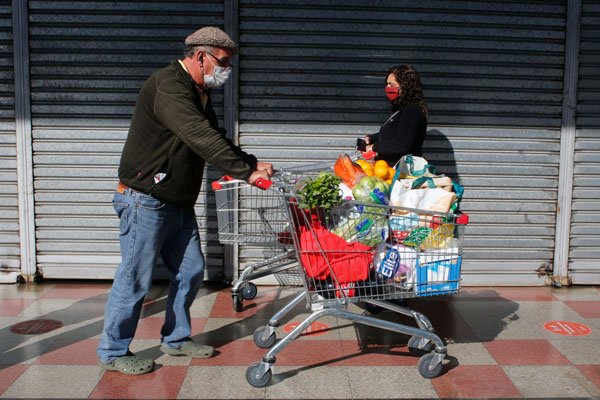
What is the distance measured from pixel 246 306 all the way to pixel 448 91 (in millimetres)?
2734

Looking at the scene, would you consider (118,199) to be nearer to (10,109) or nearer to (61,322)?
(61,322)

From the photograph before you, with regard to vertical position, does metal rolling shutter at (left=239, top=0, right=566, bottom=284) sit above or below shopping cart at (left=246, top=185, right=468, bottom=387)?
above

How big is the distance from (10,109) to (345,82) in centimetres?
316

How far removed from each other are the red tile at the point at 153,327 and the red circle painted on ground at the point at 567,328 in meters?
2.77

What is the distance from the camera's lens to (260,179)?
12.9 ft

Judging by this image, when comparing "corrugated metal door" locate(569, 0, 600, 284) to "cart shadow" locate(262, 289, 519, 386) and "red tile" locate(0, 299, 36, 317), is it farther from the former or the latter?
"red tile" locate(0, 299, 36, 317)

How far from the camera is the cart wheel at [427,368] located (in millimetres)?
4254

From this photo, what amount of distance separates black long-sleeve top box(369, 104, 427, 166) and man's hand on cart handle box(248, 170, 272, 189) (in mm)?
→ 1553

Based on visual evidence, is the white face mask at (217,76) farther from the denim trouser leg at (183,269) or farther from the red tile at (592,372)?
the red tile at (592,372)

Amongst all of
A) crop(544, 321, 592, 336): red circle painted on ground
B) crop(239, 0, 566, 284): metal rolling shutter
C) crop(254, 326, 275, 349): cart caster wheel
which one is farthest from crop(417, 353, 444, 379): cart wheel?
crop(239, 0, 566, 284): metal rolling shutter

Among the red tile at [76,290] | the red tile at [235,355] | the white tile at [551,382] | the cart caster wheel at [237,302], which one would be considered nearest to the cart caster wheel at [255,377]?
the red tile at [235,355]

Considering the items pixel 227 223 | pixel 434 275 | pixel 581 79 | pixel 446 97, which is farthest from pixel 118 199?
pixel 581 79

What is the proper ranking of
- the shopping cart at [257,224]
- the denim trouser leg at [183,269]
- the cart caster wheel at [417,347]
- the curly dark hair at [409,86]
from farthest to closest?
the curly dark hair at [409,86]
the shopping cart at [257,224]
the cart caster wheel at [417,347]
the denim trouser leg at [183,269]

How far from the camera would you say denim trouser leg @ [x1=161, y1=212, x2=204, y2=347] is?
14.6ft
